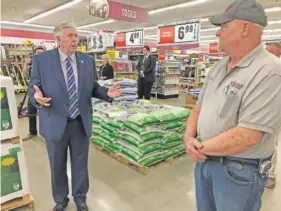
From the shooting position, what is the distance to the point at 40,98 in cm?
195

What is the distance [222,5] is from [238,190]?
10945 mm

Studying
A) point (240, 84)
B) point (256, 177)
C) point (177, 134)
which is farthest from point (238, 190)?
point (177, 134)

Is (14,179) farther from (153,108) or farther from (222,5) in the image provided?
(222,5)

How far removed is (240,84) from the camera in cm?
119

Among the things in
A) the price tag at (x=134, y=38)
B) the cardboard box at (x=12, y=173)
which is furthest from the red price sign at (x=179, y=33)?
the cardboard box at (x=12, y=173)

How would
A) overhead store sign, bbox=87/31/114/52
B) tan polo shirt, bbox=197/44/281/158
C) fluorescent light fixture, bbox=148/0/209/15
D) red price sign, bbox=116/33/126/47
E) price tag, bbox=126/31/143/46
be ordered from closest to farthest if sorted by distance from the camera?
tan polo shirt, bbox=197/44/281/158 → overhead store sign, bbox=87/31/114/52 → price tag, bbox=126/31/143/46 → fluorescent light fixture, bbox=148/0/209/15 → red price sign, bbox=116/33/126/47

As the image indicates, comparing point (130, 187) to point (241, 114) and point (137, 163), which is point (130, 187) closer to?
point (137, 163)

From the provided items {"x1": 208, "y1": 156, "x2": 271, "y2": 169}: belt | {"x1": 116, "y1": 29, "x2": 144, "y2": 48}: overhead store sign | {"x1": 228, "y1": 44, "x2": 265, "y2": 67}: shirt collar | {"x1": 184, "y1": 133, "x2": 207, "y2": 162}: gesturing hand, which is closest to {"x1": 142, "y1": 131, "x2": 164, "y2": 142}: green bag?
{"x1": 184, "y1": 133, "x2": 207, "y2": 162}: gesturing hand

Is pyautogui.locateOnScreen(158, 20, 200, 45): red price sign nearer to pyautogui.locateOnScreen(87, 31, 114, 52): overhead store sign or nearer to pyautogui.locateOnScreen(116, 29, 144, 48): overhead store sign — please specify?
pyautogui.locateOnScreen(116, 29, 144, 48): overhead store sign

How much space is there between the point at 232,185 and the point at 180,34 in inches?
301

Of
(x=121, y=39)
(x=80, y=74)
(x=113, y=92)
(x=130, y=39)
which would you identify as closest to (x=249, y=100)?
(x=113, y=92)

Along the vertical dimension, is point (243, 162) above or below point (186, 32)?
below

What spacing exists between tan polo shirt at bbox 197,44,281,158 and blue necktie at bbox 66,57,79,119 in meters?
1.21

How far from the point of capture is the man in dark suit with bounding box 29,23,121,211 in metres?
2.10
